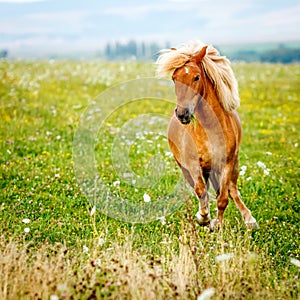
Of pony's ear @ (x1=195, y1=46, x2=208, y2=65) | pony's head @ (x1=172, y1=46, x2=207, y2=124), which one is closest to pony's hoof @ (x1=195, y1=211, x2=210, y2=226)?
pony's head @ (x1=172, y1=46, x2=207, y2=124)

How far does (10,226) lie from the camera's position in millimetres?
7238

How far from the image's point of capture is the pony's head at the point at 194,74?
6559 millimetres

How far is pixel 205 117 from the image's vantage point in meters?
7.20

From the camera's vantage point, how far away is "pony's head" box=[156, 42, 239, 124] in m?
6.56

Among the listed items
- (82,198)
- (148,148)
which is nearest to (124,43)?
(148,148)

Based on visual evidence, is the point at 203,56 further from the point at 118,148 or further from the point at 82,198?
the point at 118,148

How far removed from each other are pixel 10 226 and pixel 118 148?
4873mm

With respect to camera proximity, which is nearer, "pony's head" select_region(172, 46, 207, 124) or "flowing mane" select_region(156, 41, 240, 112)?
"pony's head" select_region(172, 46, 207, 124)

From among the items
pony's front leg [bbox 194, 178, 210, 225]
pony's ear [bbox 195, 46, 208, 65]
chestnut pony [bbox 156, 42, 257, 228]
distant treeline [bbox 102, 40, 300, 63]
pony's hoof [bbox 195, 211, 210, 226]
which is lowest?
distant treeline [bbox 102, 40, 300, 63]

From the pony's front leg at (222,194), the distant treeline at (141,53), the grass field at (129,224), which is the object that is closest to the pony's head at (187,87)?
the pony's front leg at (222,194)

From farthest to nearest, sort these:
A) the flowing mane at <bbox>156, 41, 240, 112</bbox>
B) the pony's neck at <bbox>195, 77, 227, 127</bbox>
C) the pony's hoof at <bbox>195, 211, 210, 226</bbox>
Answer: the pony's hoof at <bbox>195, 211, 210, 226</bbox>
the pony's neck at <bbox>195, 77, 227, 127</bbox>
the flowing mane at <bbox>156, 41, 240, 112</bbox>

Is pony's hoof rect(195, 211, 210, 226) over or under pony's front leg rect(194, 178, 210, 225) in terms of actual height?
under

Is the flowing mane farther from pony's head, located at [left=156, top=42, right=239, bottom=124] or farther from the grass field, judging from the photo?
the grass field

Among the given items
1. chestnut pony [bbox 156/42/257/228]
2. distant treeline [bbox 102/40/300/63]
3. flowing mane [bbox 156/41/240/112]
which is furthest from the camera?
distant treeline [bbox 102/40/300/63]
